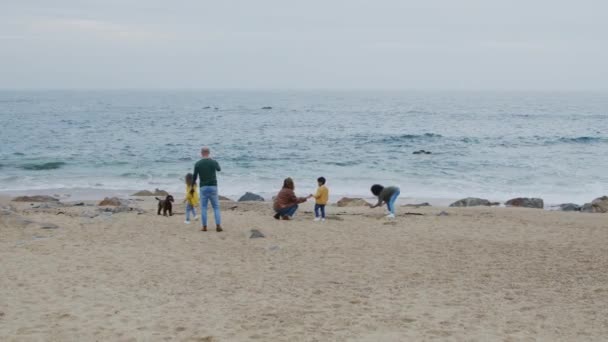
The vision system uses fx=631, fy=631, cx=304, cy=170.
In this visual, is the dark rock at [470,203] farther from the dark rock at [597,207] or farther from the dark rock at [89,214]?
the dark rock at [89,214]

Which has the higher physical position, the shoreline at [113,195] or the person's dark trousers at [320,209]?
the person's dark trousers at [320,209]

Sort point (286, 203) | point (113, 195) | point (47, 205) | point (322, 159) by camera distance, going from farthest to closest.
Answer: point (322, 159)
point (113, 195)
point (47, 205)
point (286, 203)

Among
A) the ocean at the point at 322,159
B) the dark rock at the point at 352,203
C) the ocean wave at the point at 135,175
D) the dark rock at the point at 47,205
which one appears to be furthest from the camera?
the ocean wave at the point at 135,175

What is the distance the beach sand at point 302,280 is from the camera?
724 centimetres

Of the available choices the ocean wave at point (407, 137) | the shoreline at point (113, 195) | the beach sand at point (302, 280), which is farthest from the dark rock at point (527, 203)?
the ocean wave at point (407, 137)

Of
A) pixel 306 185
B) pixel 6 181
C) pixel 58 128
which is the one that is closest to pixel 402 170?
pixel 306 185

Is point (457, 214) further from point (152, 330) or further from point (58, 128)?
point (58, 128)

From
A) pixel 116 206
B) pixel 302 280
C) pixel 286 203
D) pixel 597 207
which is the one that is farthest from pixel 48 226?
pixel 597 207

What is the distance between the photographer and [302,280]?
9516 mm

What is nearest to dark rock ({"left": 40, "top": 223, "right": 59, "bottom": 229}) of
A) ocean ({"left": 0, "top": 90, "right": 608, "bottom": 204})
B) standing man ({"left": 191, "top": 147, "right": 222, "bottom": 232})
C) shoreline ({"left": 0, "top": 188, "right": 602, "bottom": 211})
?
standing man ({"left": 191, "top": 147, "right": 222, "bottom": 232})

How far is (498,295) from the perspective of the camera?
8.70 metres

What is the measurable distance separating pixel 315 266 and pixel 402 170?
71.4 feet

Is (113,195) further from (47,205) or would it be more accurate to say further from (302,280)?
(302,280)

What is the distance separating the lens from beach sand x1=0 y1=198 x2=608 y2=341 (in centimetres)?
724
